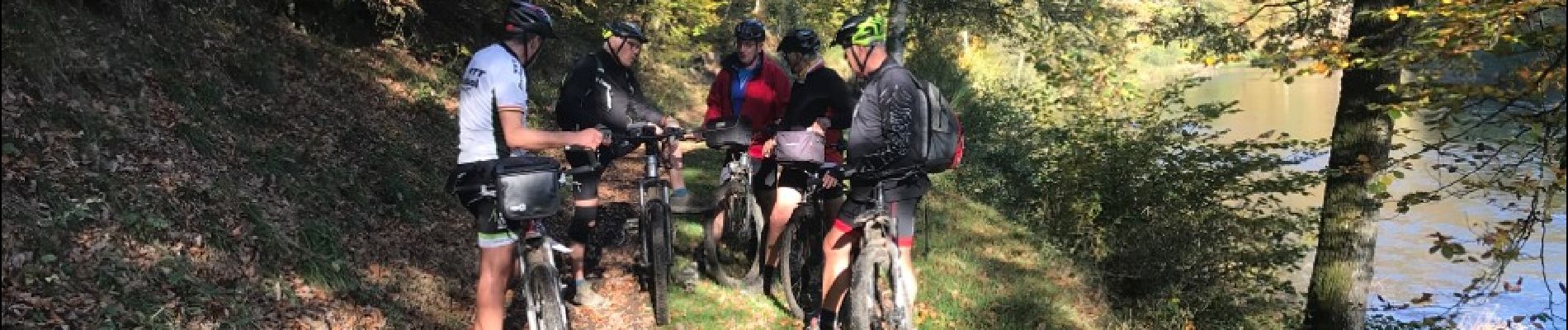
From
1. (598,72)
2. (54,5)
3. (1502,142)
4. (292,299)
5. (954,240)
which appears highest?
(54,5)

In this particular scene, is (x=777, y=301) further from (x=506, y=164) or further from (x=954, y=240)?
(x=954, y=240)

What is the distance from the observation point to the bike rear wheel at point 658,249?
20.0ft

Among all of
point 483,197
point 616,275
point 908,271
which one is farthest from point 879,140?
point 616,275

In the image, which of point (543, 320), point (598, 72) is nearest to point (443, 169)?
point (598, 72)

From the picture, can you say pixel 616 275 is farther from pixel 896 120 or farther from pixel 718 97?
pixel 896 120

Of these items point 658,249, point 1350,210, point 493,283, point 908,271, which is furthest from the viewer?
point 1350,210

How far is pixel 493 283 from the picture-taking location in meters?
4.50

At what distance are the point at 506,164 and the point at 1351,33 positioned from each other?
777 cm

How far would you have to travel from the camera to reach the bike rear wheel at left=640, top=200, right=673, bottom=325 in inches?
240

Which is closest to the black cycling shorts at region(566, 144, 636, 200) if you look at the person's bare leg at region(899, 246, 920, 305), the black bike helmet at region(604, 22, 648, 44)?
the black bike helmet at region(604, 22, 648, 44)

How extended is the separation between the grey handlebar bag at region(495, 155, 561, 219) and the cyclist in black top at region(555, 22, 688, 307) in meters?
1.37

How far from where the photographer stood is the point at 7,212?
4.69 m

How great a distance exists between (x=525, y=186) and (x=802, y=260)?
2.75 meters

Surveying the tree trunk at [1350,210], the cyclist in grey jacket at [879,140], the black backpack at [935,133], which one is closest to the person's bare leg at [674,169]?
the cyclist in grey jacket at [879,140]
